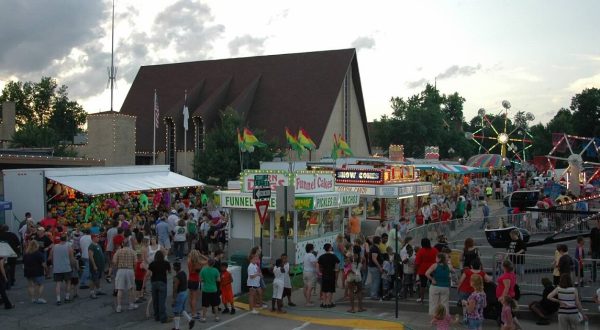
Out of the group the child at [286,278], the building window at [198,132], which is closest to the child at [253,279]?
the child at [286,278]

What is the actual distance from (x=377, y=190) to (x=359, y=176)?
3.84ft

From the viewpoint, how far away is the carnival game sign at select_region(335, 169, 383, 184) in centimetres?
2619

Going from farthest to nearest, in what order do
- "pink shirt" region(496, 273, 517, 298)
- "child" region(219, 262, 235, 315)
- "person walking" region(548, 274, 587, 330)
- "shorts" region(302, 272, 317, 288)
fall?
"shorts" region(302, 272, 317, 288) < "child" region(219, 262, 235, 315) < "pink shirt" region(496, 273, 517, 298) < "person walking" region(548, 274, 587, 330)

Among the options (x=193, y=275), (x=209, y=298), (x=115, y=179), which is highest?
(x=115, y=179)

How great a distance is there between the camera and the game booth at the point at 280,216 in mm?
18109

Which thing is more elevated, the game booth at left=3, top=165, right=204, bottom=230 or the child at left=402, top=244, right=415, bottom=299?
the game booth at left=3, top=165, right=204, bottom=230

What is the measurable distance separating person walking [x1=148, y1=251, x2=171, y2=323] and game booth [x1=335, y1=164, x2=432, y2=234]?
43.1 ft

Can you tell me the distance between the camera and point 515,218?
74.7 feet

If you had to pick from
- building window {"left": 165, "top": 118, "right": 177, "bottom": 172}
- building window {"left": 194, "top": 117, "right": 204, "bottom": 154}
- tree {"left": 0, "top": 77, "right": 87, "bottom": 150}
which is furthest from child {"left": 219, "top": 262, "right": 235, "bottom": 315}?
tree {"left": 0, "top": 77, "right": 87, "bottom": 150}

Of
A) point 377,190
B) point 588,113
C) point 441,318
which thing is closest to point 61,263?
point 441,318

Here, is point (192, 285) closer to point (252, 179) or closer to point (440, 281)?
point (440, 281)

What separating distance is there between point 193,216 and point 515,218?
12.1 m

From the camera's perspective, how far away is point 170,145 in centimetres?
5694

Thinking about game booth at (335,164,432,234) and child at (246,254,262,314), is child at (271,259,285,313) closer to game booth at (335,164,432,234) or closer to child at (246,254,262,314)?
child at (246,254,262,314)
